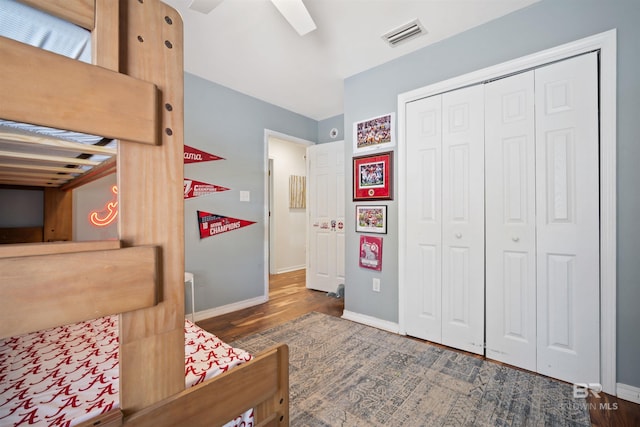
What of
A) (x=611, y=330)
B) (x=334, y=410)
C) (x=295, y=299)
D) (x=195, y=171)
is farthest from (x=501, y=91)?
(x=295, y=299)

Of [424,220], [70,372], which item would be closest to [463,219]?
[424,220]

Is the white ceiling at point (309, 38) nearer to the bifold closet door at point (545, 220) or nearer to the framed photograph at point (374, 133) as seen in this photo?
the framed photograph at point (374, 133)

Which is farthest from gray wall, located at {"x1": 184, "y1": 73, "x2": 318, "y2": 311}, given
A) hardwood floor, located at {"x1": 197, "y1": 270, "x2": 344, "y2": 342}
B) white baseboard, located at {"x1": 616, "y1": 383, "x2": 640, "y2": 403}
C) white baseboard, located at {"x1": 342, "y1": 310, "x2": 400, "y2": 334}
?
white baseboard, located at {"x1": 616, "y1": 383, "x2": 640, "y2": 403}

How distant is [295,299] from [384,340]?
1.48 m

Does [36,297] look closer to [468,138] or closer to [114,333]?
[114,333]

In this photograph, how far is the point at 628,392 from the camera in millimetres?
1571

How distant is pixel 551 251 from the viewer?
1.80m

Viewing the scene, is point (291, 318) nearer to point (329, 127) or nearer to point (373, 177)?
point (373, 177)

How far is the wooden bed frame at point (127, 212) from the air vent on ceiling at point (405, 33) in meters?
2.01

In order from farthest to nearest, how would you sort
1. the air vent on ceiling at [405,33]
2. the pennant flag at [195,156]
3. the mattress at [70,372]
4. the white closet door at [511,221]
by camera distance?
the pennant flag at [195,156]
the air vent on ceiling at [405,33]
the white closet door at [511,221]
the mattress at [70,372]

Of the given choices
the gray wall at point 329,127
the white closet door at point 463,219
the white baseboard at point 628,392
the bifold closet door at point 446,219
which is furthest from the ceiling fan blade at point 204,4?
the white baseboard at point 628,392

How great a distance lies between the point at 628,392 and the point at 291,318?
242 cm

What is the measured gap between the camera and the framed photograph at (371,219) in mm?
2627

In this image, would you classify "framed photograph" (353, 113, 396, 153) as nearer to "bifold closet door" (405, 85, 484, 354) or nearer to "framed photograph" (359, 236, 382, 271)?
"bifold closet door" (405, 85, 484, 354)
